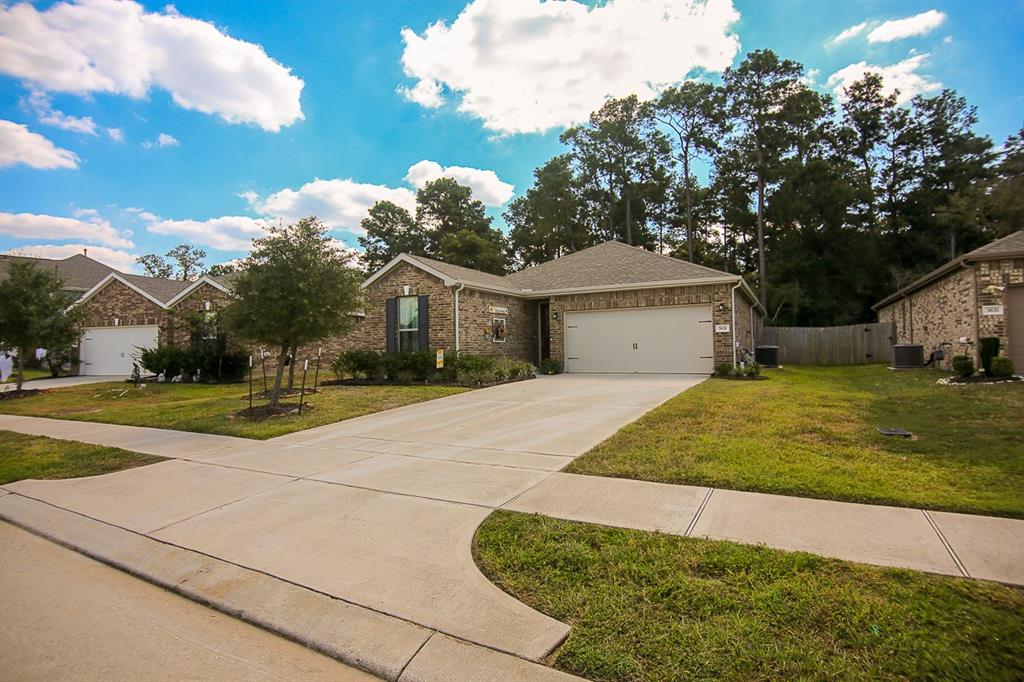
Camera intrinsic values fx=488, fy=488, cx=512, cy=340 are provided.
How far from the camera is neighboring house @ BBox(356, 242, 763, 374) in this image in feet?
50.4

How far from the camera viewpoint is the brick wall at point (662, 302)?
49.9ft

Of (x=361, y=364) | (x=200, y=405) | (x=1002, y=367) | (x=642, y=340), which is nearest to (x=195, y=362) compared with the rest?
(x=361, y=364)

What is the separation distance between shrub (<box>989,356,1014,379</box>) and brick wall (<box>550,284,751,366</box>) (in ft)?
19.2

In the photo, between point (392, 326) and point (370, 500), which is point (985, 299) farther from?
point (392, 326)

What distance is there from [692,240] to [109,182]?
33570mm

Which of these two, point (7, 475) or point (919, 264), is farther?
point (919, 264)

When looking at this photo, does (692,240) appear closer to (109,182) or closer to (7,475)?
(109,182)

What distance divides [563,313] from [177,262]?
49038 millimetres

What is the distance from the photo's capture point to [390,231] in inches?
1646

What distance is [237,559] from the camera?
11.0 ft

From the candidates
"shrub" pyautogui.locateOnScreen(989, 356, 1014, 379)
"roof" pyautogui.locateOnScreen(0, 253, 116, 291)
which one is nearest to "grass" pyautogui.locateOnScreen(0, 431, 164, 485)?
"shrub" pyautogui.locateOnScreen(989, 356, 1014, 379)

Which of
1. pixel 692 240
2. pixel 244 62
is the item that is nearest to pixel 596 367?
pixel 244 62

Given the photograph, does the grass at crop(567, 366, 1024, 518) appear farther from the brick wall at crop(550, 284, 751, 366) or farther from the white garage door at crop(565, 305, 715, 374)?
the white garage door at crop(565, 305, 715, 374)

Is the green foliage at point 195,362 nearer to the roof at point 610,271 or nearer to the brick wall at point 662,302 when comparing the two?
the roof at point 610,271
